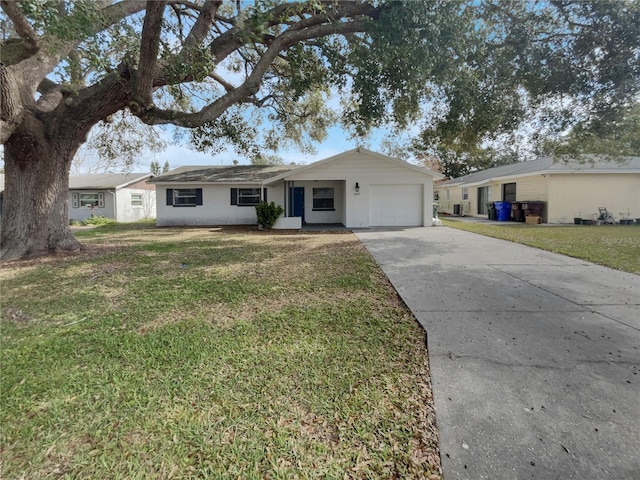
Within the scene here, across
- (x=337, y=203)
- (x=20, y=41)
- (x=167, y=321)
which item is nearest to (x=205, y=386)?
(x=167, y=321)

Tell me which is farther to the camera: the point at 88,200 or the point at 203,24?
the point at 88,200

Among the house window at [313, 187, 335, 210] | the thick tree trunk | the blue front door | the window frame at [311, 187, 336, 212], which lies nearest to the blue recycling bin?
the window frame at [311, 187, 336, 212]

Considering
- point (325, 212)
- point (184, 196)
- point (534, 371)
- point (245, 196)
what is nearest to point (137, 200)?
point (184, 196)

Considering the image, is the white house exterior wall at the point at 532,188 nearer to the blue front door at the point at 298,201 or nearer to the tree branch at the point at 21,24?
the blue front door at the point at 298,201

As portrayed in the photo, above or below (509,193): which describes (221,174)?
above

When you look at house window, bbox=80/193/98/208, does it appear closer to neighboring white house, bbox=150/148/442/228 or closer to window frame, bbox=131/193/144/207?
window frame, bbox=131/193/144/207

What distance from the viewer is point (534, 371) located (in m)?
2.98

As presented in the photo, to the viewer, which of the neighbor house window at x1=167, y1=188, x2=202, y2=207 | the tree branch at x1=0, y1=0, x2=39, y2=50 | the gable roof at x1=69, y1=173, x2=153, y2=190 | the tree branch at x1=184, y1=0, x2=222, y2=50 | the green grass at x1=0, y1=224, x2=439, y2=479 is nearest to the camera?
the green grass at x1=0, y1=224, x2=439, y2=479

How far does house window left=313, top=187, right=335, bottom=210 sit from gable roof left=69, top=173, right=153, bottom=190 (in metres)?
14.7

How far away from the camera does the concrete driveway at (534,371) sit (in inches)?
80.3

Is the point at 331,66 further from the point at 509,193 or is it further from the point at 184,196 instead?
the point at 509,193

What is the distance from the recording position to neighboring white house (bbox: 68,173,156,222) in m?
23.1

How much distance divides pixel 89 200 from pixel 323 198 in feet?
57.0

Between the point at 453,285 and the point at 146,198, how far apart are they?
1083 inches
